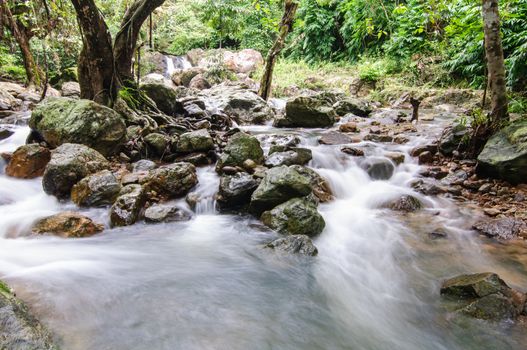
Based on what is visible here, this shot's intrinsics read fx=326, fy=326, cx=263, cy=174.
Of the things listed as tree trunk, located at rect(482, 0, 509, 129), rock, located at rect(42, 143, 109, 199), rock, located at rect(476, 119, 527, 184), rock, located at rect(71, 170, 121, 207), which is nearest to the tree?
rock, located at rect(42, 143, 109, 199)

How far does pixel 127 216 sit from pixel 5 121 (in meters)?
5.81

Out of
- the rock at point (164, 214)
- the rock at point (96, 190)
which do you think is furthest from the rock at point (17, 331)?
the rock at point (96, 190)

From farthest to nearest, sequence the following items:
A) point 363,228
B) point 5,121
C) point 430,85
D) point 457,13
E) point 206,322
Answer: point 430,85 → point 457,13 → point 5,121 → point 363,228 → point 206,322

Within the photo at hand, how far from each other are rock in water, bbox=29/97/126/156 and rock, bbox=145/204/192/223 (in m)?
1.89

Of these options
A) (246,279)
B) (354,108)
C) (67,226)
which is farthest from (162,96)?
(246,279)

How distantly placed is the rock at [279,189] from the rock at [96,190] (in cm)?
189

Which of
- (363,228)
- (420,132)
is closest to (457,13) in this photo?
(420,132)

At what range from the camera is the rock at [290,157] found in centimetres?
543

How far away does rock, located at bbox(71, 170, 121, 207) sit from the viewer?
4273 millimetres

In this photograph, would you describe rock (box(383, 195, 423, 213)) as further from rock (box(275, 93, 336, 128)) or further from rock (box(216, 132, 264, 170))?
rock (box(275, 93, 336, 128))

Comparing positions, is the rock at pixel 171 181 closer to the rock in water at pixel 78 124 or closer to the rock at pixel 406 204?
the rock in water at pixel 78 124

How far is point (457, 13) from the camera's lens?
884 centimetres

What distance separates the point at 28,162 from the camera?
500cm

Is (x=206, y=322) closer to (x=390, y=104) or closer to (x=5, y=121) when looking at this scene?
(x=5, y=121)
